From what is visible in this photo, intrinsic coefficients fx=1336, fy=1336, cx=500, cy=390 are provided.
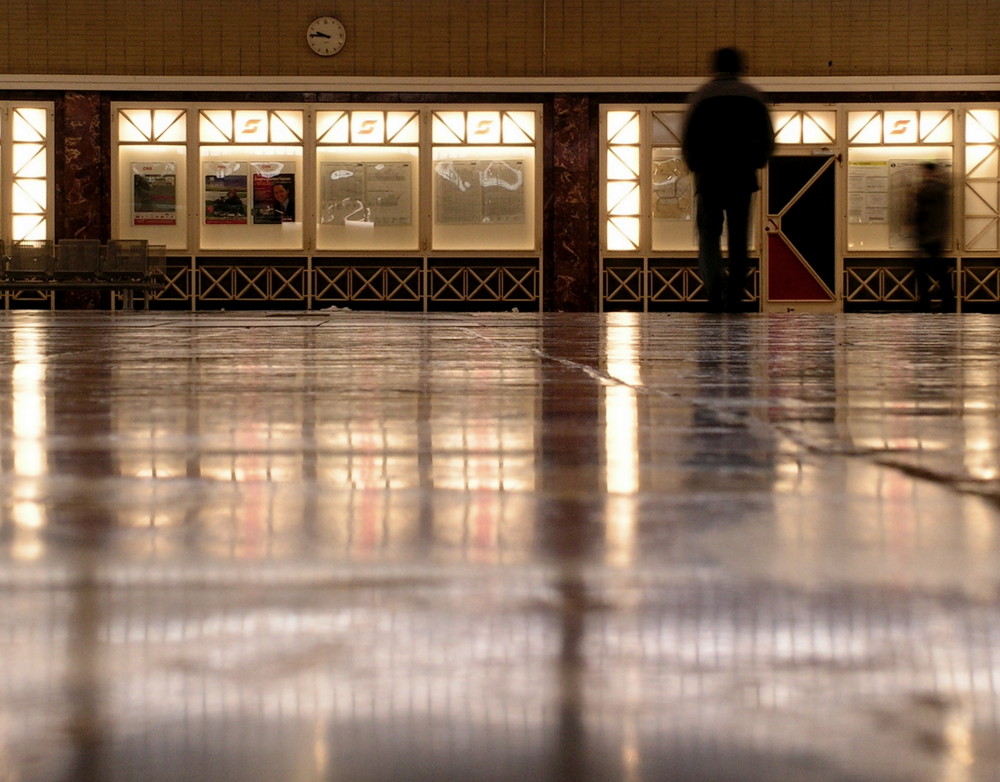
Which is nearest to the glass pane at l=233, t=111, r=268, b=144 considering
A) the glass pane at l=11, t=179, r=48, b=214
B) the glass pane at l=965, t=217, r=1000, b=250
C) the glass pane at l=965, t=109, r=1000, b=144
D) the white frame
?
the white frame

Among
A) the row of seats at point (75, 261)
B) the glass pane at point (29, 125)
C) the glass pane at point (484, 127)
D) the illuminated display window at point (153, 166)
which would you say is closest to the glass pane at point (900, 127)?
the glass pane at point (484, 127)

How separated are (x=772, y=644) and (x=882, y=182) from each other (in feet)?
51.7

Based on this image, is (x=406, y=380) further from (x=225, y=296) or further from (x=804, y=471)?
(x=225, y=296)

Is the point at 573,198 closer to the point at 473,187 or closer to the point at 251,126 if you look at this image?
the point at 473,187

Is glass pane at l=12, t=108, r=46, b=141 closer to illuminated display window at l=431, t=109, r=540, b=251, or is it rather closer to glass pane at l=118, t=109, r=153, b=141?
glass pane at l=118, t=109, r=153, b=141

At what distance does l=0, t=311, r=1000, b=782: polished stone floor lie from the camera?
293 millimetres

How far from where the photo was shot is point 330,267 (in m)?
15.2

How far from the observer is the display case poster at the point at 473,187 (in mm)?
15078

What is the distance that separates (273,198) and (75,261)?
262 cm

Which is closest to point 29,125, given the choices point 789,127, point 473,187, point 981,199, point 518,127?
point 473,187

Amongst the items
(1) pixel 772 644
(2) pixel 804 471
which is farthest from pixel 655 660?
(2) pixel 804 471

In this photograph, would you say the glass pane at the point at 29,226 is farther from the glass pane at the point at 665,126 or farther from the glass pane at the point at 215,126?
the glass pane at the point at 665,126

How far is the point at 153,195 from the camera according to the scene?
15109 millimetres

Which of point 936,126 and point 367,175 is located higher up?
point 936,126
